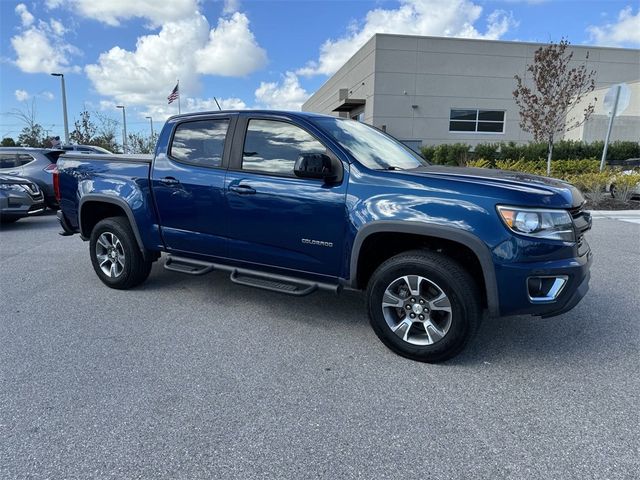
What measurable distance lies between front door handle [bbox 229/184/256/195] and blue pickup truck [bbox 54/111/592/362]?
0.01 metres

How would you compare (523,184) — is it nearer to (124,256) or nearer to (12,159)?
(124,256)

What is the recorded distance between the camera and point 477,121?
27.6 m

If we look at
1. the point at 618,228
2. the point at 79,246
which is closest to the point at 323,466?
the point at 79,246

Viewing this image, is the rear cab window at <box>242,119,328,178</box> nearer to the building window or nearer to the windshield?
the windshield

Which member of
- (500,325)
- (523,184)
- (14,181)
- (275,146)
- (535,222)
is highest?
(275,146)

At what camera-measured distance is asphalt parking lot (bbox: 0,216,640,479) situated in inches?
89.1

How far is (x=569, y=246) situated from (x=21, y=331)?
441 centimetres

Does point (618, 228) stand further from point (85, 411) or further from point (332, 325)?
point (85, 411)

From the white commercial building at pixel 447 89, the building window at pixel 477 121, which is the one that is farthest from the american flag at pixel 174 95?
the building window at pixel 477 121

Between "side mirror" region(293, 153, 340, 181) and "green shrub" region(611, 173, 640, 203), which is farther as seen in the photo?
"green shrub" region(611, 173, 640, 203)

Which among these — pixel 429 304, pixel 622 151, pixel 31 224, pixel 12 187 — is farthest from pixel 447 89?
pixel 429 304

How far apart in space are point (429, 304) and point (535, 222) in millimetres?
899

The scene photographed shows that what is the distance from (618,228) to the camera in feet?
28.5

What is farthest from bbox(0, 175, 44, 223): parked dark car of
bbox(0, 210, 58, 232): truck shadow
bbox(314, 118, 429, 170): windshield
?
bbox(314, 118, 429, 170): windshield
